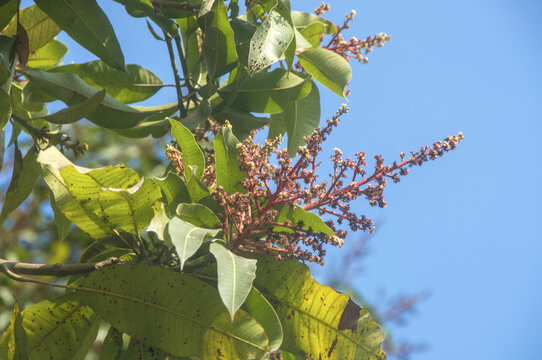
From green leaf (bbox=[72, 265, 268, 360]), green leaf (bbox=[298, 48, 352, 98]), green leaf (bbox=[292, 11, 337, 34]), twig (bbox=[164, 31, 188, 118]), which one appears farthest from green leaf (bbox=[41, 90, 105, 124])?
green leaf (bbox=[292, 11, 337, 34])

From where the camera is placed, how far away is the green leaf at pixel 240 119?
1688 mm

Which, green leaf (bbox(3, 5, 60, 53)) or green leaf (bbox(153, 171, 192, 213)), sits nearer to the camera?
green leaf (bbox(153, 171, 192, 213))

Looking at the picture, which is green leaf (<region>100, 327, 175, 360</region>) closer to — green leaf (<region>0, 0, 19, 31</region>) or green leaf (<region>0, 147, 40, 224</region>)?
green leaf (<region>0, 147, 40, 224</region>)

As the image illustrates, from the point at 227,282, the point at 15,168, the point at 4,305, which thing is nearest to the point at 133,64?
the point at 15,168

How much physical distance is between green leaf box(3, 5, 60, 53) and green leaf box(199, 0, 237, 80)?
62cm

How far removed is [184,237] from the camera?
3.44 feet

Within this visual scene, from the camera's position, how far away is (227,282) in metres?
1.04

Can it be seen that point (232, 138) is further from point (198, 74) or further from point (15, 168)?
point (15, 168)

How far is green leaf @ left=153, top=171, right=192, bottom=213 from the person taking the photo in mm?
1315

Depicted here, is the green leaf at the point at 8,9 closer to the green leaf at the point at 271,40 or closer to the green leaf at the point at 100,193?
the green leaf at the point at 100,193

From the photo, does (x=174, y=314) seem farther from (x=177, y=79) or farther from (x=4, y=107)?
(x=177, y=79)

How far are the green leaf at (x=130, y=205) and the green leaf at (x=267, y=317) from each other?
322mm

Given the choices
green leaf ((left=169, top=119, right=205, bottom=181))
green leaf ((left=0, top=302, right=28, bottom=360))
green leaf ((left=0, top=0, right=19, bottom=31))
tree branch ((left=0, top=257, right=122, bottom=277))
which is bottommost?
green leaf ((left=0, top=302, right=28, bottom=360))

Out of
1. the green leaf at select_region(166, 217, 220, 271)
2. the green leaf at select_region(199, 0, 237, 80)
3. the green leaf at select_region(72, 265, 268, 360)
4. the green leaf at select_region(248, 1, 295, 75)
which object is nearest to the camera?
the green leaf at select_region(166, 217, 220, 271)
